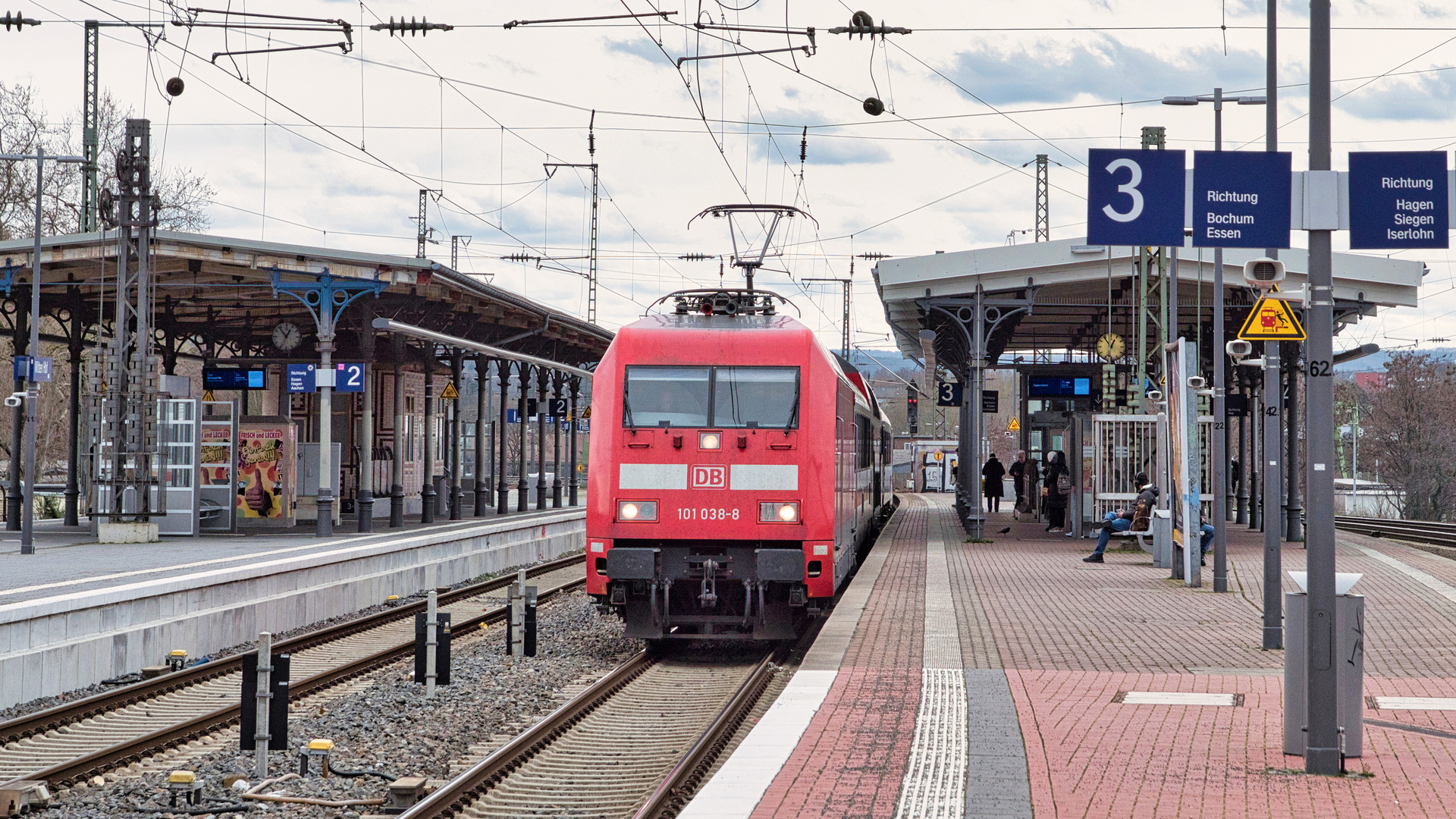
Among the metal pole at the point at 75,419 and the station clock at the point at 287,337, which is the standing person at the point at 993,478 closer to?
the station clock at the point at 287,337

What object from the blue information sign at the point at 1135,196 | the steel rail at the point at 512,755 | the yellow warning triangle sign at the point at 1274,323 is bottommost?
the steel rail at the point at 512,755

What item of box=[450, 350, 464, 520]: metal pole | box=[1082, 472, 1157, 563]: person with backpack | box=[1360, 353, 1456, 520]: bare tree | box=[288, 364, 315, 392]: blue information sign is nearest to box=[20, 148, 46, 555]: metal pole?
box=[288, 364, 315, 392]: blue information sign

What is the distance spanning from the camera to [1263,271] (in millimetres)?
9023

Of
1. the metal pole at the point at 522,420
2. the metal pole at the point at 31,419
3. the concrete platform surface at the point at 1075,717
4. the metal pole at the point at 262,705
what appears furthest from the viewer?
the metal pole at the point at 522,420

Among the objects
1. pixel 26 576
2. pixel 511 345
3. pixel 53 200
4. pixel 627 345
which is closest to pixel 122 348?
pixel 26 576

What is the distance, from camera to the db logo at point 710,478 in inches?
478

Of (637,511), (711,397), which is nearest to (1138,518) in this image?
(711,397)

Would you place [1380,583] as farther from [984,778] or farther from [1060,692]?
[984,778]

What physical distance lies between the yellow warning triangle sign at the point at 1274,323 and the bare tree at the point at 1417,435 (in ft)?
164

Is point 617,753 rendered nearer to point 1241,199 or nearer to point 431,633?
point 431,633

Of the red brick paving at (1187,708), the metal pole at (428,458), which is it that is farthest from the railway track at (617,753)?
the metal pole at (428,458)

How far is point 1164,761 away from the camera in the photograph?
7266mm

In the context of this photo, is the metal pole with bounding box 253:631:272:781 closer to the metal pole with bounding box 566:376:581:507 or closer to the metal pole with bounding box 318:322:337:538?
the metal pole with bounding box 318:322:337:538

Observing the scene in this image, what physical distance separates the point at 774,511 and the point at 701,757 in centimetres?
415
